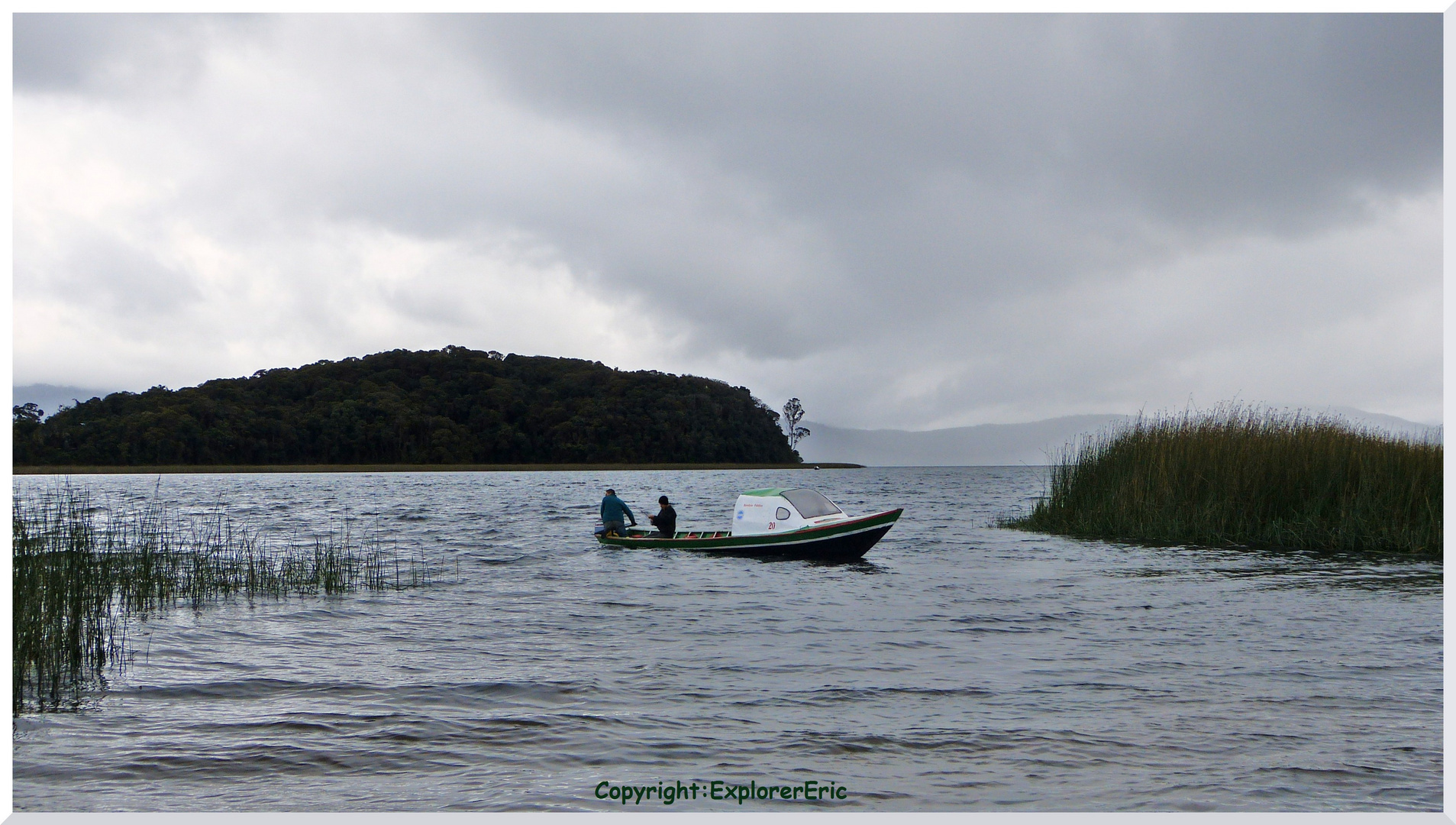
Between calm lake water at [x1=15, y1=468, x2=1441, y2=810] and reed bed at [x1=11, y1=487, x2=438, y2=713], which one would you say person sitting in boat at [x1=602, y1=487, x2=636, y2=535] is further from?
calm lake water at [x1=15, y1=468, x2=1441, y2=810]

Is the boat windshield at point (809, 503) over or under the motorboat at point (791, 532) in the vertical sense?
over

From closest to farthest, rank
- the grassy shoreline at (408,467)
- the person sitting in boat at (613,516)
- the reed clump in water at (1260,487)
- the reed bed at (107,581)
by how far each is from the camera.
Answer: the reed bed at (107,581), the reed clump in water at (1260,487), the person sitting in boat at (613,516), the grassy shoreline at (408,467)

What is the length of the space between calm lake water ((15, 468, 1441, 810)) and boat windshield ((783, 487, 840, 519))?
473 centimetres

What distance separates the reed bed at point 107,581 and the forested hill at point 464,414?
3735 inches

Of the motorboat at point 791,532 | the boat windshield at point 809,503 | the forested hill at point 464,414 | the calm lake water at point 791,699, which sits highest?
the forested hill at point 464,414

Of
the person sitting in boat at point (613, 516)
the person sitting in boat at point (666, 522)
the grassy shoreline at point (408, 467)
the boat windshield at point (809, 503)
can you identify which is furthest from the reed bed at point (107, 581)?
the grassy shoreline at point (408, 467)

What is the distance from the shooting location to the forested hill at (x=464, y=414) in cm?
12062

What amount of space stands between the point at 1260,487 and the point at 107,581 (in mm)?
24421

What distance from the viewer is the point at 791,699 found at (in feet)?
29.5

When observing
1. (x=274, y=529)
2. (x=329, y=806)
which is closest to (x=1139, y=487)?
(x=329, y=806)

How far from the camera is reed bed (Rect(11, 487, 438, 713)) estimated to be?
923cm

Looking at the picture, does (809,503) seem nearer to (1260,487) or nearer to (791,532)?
(791,532)

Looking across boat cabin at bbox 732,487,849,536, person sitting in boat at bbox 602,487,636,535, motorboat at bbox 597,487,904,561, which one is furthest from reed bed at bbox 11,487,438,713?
boat cabin at bbox 732,487,849,536

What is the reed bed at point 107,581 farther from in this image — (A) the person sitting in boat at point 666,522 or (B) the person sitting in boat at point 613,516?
(A) the person sitting in boat at point 666,522
